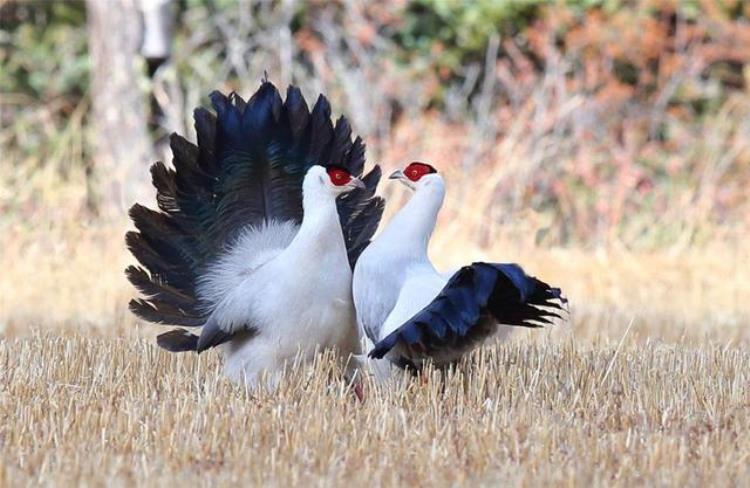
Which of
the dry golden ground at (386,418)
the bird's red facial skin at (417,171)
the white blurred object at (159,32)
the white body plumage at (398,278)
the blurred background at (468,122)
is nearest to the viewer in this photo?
the dry golden ground at (386,418)

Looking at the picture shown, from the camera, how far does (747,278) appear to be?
→ 32.1 feet

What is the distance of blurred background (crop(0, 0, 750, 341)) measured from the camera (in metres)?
9.96

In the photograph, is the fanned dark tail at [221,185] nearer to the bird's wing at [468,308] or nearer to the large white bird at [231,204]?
the large white bird at [231,204]

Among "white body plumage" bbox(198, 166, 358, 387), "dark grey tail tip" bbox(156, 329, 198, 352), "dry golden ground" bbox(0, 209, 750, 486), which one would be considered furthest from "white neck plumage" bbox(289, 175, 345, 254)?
"dark grey tail tip" bbox(156, 329, 198, 352)

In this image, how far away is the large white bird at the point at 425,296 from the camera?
16.3 ft

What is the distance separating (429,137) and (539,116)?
0.98 meters

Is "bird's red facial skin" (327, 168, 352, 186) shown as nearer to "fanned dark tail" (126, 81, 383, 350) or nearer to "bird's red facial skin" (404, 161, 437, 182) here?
"bird's red facial skin" (404, 161, 437, 182)

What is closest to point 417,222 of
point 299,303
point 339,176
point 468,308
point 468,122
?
point 339,176

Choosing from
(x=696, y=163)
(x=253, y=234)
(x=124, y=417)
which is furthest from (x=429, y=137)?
(x=124, y=417)

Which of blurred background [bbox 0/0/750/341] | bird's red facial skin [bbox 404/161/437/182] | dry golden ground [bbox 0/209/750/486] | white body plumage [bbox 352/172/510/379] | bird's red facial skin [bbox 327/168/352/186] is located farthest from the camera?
blurred background [bbox 0/0/750/341]

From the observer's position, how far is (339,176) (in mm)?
5660

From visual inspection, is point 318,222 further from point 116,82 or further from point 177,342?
point 116,82

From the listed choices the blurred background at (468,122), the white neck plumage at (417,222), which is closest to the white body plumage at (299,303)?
the white neck plumage at (417,222)

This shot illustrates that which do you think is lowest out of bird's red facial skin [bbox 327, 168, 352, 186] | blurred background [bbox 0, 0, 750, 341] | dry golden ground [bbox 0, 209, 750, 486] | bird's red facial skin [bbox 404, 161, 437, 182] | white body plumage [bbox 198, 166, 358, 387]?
dry golden ground [bbox 0, 209, 750, 486]
